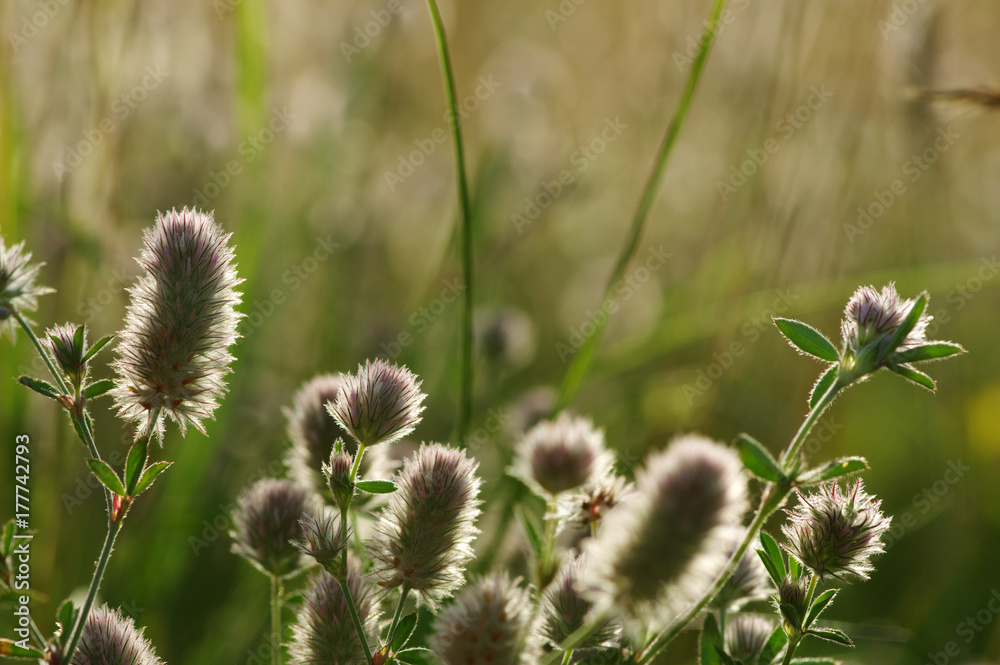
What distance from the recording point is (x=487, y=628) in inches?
32.4

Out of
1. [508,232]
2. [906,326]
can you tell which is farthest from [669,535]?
[508,232]

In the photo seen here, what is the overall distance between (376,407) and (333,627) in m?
0.25

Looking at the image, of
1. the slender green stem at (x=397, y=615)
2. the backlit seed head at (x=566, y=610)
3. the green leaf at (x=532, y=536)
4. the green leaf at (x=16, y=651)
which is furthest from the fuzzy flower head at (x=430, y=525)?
the green leaf at (x=16, y=651)

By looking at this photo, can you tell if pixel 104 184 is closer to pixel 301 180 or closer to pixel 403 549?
pixel 301 180

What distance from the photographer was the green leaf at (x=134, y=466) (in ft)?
2.89

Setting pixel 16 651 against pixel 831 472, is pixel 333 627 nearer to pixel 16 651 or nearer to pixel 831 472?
pixel 16 651

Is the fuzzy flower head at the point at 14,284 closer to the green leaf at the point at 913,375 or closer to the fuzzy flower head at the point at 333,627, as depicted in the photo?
the fuzzy flower head at the point at 333,627

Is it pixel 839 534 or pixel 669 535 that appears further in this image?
pixel 839 534

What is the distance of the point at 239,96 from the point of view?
2182mm

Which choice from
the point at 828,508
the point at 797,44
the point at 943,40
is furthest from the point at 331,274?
the point at 828,508

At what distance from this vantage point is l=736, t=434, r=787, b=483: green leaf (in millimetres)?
807

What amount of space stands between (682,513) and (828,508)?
270mm

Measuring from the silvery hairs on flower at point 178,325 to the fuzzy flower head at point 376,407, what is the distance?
0.15m

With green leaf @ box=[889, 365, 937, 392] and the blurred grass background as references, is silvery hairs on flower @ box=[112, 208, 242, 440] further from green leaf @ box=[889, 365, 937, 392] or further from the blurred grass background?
the blurred grass background
